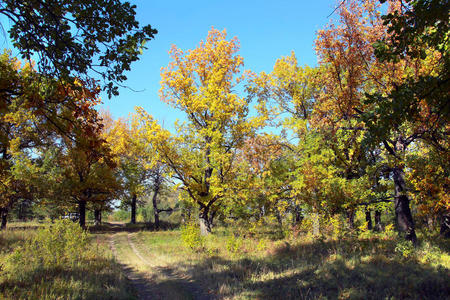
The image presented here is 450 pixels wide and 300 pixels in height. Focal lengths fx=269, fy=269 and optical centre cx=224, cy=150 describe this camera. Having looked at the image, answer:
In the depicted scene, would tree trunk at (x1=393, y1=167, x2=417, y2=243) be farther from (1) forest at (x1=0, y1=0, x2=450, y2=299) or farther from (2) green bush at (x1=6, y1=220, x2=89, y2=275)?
(2) green bush at (x1=6, y1=220, x2=89, y2=275)

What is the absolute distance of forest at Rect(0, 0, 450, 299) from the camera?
4.84 meters

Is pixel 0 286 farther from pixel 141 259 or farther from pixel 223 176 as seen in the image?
pixel 223 176

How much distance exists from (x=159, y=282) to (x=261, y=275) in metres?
3.16

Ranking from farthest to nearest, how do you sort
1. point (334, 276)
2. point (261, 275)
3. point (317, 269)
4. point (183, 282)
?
point (183, 282) < point (317, 269) < point (261, 275) < point (334, 276)

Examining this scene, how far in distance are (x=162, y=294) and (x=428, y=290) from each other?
6379 millimetres

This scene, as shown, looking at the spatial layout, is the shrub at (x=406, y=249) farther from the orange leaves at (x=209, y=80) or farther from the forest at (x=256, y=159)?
the orange leaves at (x=209, y=80)

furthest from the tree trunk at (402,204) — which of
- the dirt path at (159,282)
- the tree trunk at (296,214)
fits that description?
the dirt path at (159,282)

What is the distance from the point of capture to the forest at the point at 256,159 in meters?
4.84

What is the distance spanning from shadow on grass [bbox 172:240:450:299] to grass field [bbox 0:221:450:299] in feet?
0.05

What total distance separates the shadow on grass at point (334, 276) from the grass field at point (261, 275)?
16 mm

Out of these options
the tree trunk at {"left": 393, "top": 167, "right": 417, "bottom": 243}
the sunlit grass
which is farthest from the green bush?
the tree trunk at {"left": 393, "top": 167, "right": 417, "bottom": 243}

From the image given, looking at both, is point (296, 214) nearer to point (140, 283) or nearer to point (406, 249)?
point (406, 249)

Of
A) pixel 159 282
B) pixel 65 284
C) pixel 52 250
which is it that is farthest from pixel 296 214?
pixel 65 284

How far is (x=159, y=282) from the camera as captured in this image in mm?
8336
